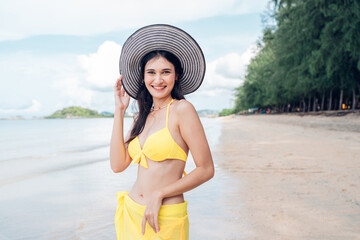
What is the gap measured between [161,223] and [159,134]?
441 millimetres

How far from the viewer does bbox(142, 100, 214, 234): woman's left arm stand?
1.55 meters

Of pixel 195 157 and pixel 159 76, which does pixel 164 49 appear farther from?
pixel 195 157

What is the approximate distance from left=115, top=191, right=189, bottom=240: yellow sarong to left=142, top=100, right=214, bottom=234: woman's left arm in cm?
5

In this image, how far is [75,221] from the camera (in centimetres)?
433

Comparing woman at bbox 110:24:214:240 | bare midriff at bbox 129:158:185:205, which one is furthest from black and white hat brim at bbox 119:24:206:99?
bare midriff at bbox 129:158:185:205

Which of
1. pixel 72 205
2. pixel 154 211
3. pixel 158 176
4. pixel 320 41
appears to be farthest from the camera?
pixel 320 41

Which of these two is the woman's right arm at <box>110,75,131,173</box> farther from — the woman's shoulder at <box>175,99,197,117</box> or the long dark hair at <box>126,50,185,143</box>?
the woman's shoulder at <box>175,99,197,117</box>

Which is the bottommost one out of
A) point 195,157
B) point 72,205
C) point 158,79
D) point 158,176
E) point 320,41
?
point 72,205

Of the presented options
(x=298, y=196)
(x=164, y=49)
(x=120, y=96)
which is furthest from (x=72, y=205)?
(x=164, y=49)

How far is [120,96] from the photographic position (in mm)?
1970

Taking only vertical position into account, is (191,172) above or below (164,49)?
below

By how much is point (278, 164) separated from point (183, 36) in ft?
20.6

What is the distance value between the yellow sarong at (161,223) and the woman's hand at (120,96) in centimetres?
55

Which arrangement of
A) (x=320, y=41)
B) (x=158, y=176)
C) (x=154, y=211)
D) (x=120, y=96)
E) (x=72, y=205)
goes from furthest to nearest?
1. (x=320, y=41)
2. (x=72, y=205)
3. (x=120, y=96)
4. (x=158, y=176)
5. (x=154, y=211)
